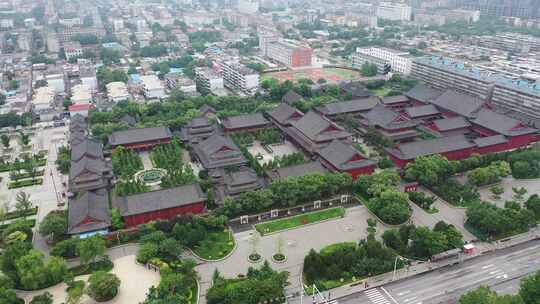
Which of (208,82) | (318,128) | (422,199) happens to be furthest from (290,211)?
(208,82)

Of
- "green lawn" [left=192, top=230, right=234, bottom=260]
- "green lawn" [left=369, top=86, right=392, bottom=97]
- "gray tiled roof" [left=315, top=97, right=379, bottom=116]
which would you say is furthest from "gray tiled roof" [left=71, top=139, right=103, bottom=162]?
"green lawn" [left=369, top=86, right=392, bottom=97]

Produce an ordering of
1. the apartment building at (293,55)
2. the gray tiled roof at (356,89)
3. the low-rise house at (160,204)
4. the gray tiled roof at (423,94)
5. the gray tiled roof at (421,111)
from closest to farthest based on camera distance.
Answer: the low-rise house at (160,204) < the gray tiled roof at (421,111) < the gray tiled roof at (423,94) < the gray tiled roof at (356,89) < the apartment building at (293,55)

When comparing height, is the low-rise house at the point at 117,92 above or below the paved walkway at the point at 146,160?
above

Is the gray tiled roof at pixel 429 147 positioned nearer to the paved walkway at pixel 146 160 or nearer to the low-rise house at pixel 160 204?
the low-rise house at pixel 160 204

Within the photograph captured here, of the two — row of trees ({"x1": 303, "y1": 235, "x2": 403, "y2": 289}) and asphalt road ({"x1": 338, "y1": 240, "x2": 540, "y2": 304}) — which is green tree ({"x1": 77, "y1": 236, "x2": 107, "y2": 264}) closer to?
row of trees ({"x1": 303, "y1": 235, "x2": 403, "y2": 289})

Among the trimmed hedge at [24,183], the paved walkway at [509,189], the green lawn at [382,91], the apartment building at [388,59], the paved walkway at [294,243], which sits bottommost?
the paved walkway at [294,243]

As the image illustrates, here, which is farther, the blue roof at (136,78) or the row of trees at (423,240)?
the blue roof at (136,78)

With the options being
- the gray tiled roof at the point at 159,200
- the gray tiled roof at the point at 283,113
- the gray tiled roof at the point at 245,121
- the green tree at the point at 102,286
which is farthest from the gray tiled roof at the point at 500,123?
the green tree at the point at 102,286

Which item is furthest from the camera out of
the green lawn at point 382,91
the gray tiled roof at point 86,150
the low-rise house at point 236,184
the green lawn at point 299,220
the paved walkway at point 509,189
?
the green lawn at point 382,91
